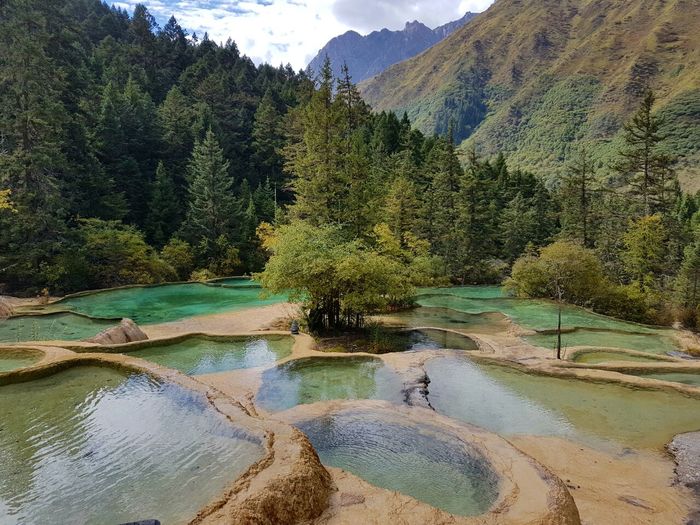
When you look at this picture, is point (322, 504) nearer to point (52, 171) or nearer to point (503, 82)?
point (52, 171)

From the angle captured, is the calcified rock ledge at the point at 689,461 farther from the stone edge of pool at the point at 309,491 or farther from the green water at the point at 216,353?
the green water at the point at 216,353

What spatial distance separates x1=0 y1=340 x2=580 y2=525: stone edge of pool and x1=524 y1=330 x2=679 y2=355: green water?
10630 millimetres

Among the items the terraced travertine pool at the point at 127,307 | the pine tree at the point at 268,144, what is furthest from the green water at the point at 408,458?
the pine tree at the point at 268,144

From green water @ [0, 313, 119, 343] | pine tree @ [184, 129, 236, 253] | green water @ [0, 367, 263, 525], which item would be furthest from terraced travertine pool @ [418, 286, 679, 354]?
pine tree @ [184, 129, 236, 253]

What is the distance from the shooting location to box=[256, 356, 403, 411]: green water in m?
10.2

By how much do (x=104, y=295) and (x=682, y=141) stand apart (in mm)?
95143

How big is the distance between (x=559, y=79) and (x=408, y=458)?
146 meters

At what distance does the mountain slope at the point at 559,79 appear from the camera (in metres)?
99.1

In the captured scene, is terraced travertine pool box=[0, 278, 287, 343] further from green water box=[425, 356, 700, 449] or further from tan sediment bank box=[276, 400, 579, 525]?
tan sediment bank box=[276, 400, 579, 525]

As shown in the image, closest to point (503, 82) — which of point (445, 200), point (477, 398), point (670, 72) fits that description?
point (670, 72)

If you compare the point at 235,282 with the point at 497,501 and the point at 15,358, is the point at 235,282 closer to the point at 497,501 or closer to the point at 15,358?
the point at 15,358

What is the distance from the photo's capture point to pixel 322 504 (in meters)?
5.57

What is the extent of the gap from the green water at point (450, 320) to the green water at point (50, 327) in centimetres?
1181

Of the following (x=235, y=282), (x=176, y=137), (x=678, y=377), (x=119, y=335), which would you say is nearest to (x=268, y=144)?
(x=176, y=137)
